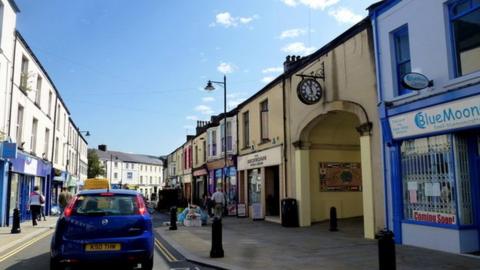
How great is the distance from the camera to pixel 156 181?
339ft

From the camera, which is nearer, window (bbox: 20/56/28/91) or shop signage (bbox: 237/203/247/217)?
window (bbox: 20/56/28/91)

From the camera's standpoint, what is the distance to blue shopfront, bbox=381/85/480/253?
382 inches

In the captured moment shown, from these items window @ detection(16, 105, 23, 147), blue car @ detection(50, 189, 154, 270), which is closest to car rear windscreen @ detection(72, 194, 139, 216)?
blue car @ detection(50, 189, 154, 270)

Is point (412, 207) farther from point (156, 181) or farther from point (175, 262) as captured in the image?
point (156, 181)

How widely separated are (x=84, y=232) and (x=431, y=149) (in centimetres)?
812

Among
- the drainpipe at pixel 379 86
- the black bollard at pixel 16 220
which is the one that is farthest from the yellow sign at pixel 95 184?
the drainpipe at pixel 379 86

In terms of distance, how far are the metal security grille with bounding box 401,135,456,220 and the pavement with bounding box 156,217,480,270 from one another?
1.07 m

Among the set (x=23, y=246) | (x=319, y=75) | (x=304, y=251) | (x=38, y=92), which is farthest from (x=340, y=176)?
(x=38, y=92)

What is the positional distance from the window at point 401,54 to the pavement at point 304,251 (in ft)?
14.4

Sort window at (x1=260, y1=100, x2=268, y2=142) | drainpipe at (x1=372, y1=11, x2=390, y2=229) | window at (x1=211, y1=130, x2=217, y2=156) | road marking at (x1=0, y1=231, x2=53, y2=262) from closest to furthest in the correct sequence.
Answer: road marking at (x1=0, y1=231, x2=53, y2=262) < drainpipe at (x1=372, y1=11, x2=390, y2=229) < window at (x1=260, y1=100, x2=268, y2=142) < window at (x1=211, y1=130, x2=217, y2=156)

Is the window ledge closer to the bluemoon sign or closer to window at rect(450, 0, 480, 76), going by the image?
window at rect(450, 0, 480, 76)

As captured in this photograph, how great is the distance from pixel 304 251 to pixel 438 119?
4.51 m

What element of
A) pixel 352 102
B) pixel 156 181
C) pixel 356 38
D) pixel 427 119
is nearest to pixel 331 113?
pixel 352 102

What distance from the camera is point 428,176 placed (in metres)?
10.7
